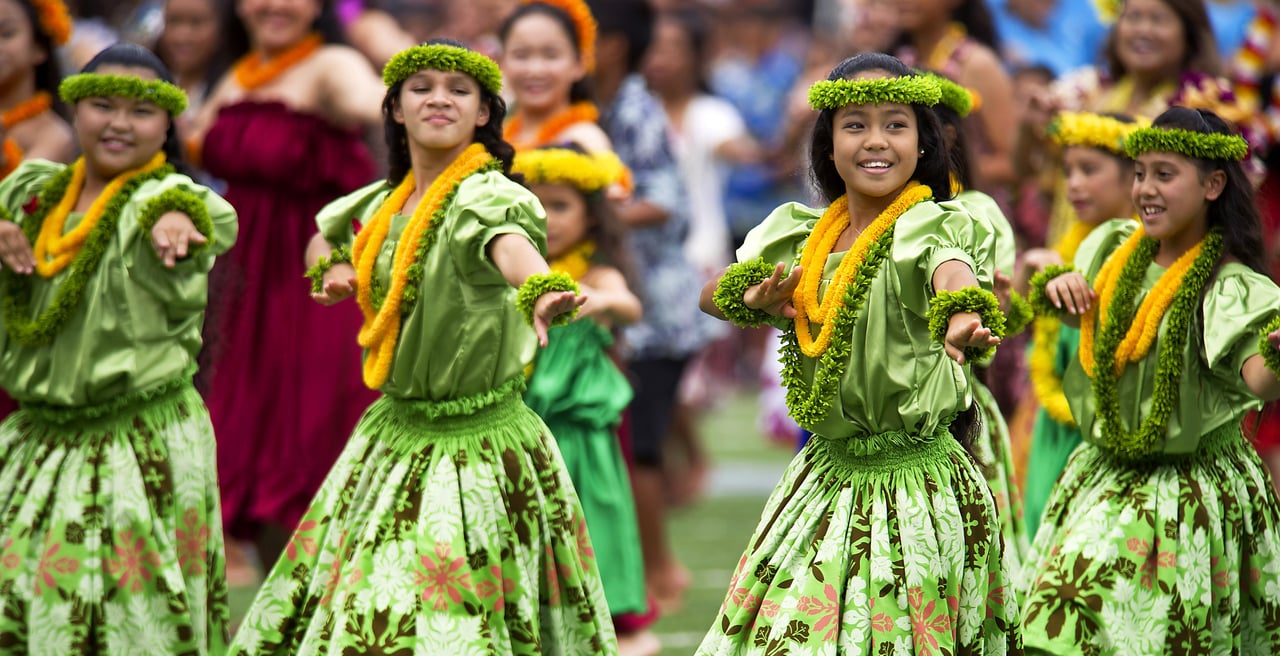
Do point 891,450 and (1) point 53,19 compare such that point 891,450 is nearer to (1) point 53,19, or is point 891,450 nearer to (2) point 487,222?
(2) point 487,222

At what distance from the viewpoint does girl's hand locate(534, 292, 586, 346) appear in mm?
4633

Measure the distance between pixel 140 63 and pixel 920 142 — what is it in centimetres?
235

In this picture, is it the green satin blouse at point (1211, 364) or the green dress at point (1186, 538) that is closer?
the green satin blouse at point (1211, 364)

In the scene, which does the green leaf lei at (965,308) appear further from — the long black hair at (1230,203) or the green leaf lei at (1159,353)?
the long black hair at (1230,203)

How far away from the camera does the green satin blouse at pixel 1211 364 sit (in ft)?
16.5

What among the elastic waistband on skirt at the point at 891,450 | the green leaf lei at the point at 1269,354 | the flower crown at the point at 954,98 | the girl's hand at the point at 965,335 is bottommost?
the elastic waistband on skirt at the point at 891,450

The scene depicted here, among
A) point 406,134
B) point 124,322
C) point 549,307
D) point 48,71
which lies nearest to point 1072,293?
point 549,307

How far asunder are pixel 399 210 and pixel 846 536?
1.57 meters

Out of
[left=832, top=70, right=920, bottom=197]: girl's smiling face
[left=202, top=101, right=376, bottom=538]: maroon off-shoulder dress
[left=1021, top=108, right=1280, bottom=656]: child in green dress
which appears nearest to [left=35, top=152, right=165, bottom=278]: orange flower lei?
[left=202, top=101, right=376, bottom=538]: maroon off-shoulder dress

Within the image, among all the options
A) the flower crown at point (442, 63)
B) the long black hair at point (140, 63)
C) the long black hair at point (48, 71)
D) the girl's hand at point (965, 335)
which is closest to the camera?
the girl's hand at point (965, 335)

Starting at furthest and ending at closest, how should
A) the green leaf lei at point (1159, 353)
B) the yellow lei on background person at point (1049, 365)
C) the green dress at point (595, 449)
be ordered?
the green dress at point (595, 449)
the yellow lei on background person at point (1049, 365)
the green leaf lei at point (1159, 353)

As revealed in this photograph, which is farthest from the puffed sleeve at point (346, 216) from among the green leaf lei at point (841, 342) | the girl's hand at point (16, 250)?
the green leaf lei at point (841, 342)

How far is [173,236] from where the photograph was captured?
5465mm

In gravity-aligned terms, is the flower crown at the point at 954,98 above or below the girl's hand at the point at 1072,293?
above
